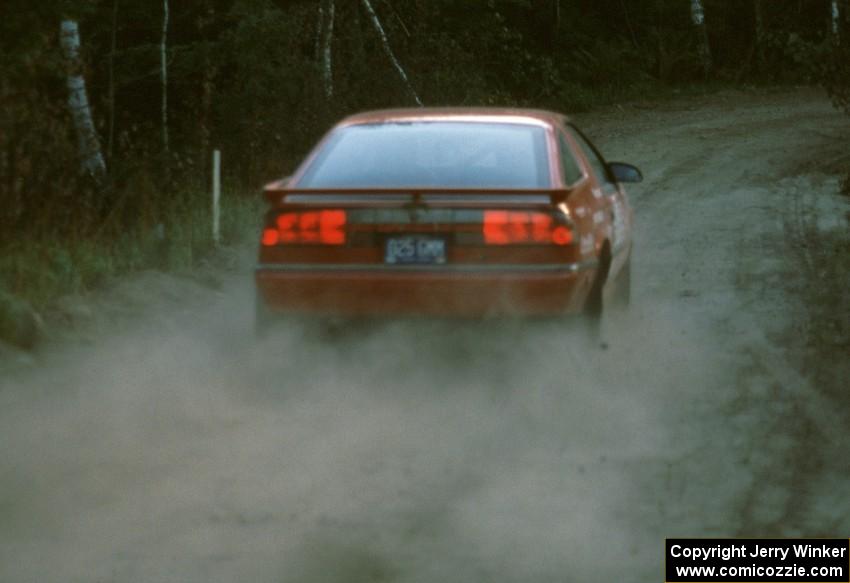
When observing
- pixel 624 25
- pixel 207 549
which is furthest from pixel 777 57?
pixel 207 549

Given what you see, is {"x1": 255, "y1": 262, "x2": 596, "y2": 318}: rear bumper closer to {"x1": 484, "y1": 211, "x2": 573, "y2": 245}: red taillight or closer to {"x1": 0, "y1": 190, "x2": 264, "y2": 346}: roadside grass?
{"x1": 484, "y1": 211, "x2": 573, "y2": 245}: red taillight

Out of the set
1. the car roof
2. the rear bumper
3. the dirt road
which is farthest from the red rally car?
the car roof

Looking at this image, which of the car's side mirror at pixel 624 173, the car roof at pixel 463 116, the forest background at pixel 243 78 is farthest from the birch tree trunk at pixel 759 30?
the car roof at pixel 463 116

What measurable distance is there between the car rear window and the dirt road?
84 centimetres

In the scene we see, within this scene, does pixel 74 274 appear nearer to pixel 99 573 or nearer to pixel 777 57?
pixel 99 573

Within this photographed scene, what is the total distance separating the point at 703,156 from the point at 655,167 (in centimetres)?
161

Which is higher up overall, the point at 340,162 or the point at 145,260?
the point at 340,162

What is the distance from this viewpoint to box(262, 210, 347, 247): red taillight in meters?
8.22

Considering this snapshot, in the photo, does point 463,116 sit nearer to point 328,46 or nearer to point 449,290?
point 449,290

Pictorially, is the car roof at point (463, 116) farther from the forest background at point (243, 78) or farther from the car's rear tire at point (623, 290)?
the forest background at point (243, 78)

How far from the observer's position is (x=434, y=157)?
349 inches

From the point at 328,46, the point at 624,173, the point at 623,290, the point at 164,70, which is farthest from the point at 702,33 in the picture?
the point at 624,173

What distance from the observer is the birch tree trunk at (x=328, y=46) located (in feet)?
73.3

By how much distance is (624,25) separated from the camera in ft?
128
